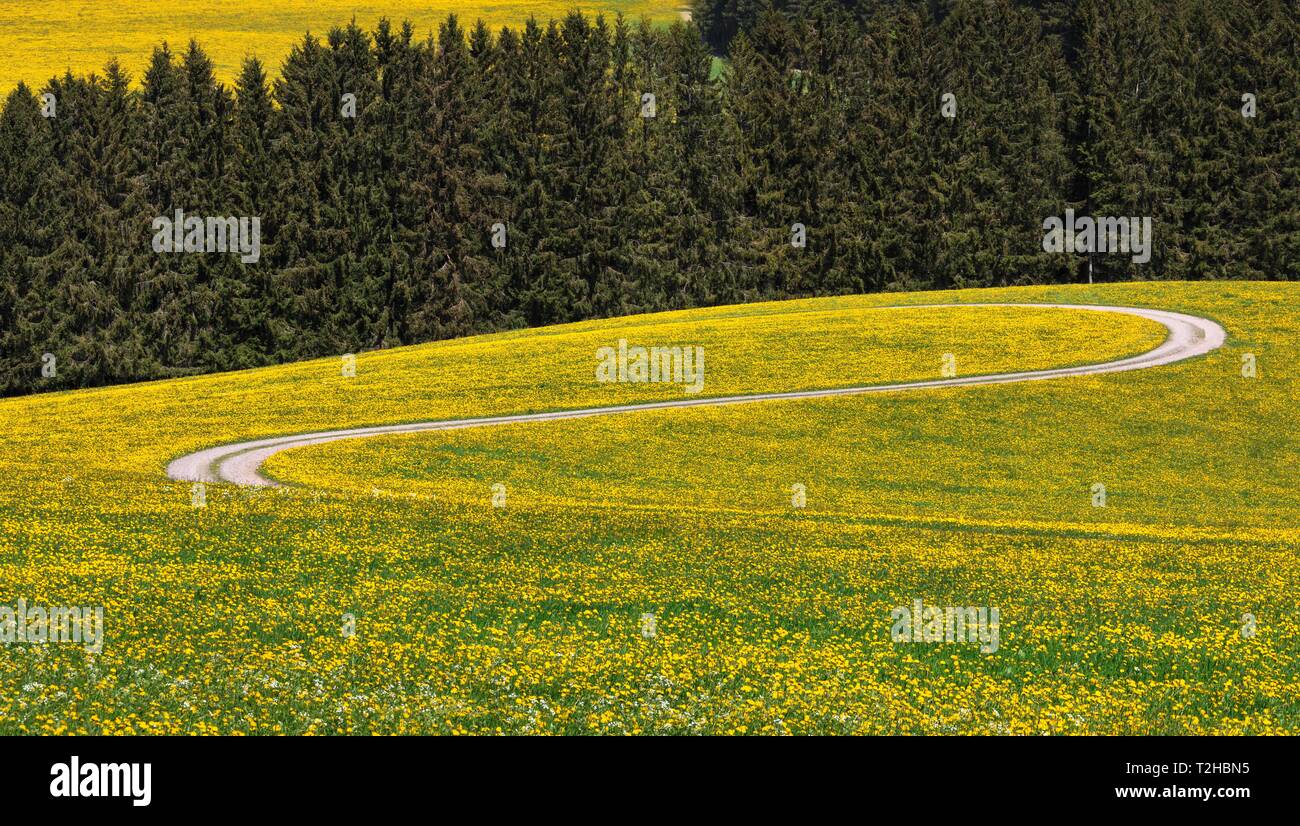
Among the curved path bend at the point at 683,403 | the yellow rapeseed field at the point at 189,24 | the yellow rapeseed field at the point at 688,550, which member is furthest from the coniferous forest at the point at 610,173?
the yellow rapeseed field at the point at 189,24

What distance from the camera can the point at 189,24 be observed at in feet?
566

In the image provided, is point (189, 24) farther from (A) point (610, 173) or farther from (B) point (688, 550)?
(B) point (688, 550)

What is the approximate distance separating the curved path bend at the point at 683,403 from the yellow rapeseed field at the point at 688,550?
3.99 ft

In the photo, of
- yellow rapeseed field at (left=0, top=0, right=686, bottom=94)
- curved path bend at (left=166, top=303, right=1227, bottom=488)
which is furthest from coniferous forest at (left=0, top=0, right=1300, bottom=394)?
yellow rapeseed field at (left=0, top=0, right=686, bottom=94)

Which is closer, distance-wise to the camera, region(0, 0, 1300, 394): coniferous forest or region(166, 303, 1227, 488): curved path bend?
region(166, 303, 1227, 488): curved path bend

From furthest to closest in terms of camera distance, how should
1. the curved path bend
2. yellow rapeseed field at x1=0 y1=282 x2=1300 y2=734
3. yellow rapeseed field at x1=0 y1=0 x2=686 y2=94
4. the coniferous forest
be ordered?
yellow rapeseed field at x1=0 y1=0 x2=686 y2=94
the coniferous forest
the curved path bend
yellow rapeseed field at x1=0 y1=282 x2=1300 y2=734

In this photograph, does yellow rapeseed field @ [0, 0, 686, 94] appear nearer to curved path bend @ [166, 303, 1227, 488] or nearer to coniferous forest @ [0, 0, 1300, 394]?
coniferous forest @ [0, 0, 1300, 394]

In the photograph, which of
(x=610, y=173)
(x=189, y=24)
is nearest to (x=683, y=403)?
(x=610, y=173)

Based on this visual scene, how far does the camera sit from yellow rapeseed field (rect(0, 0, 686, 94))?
15012cm

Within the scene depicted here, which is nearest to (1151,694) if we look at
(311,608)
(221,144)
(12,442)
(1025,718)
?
(1025,718)

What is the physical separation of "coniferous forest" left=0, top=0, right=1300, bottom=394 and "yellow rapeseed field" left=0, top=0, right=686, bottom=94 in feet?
152

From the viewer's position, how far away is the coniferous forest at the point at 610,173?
9206 centimetres

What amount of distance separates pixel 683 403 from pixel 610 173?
48364mm

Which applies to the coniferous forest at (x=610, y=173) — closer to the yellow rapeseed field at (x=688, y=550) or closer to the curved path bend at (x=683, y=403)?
the yellow rapeseed field at (x=688, y=550)
